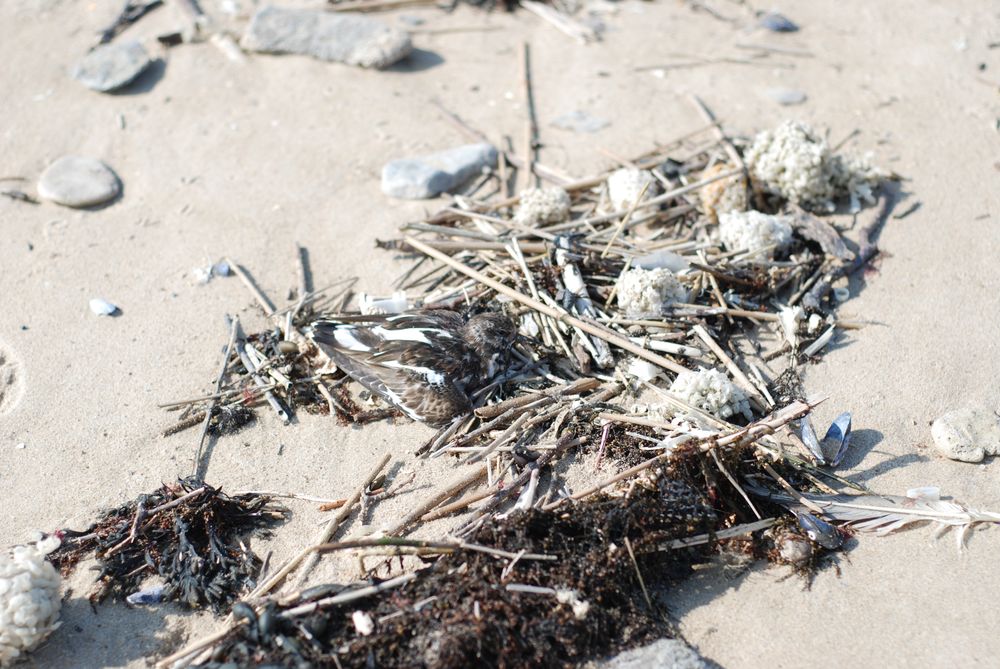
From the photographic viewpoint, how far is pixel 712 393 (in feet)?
14.5

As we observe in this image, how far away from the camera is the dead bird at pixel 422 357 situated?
4.54 m

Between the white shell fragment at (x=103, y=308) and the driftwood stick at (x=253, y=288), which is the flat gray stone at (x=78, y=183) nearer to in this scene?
the white shell fragment at (x=103, y=308)

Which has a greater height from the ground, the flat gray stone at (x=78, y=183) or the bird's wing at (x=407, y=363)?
the bird's wing at (x=407, y=363)

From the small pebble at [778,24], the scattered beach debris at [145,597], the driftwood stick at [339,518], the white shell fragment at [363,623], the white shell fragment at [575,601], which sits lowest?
the scattered beach debris at [145,597]

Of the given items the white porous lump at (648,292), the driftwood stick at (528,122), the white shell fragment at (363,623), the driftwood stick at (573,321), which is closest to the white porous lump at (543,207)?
the driftwood stick at (528,122)

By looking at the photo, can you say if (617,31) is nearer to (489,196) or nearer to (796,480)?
(489,196)

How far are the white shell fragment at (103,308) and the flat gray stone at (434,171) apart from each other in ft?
6.56

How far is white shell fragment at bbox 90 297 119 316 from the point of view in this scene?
5.38m

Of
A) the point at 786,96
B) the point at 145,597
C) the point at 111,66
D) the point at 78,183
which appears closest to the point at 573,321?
the point at 145,597

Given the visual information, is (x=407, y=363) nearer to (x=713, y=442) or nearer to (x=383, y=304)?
(x=383, y=304)

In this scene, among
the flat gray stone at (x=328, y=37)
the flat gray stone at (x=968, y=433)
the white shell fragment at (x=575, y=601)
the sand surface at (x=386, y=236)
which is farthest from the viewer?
the flat gray stone at (x=328, y=37)

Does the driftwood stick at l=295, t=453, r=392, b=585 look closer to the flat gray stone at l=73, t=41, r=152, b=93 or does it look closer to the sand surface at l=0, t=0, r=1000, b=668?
the sand surface at l=0, t=0, r=1000, b=668

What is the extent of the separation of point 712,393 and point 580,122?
306 cm

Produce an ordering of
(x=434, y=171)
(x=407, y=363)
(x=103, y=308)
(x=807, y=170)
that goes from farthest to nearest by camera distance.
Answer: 1. (x=434, y=171)
2. (x=807, y=170)
3. (x=103, y=308)
4. (x=407, y=363)
